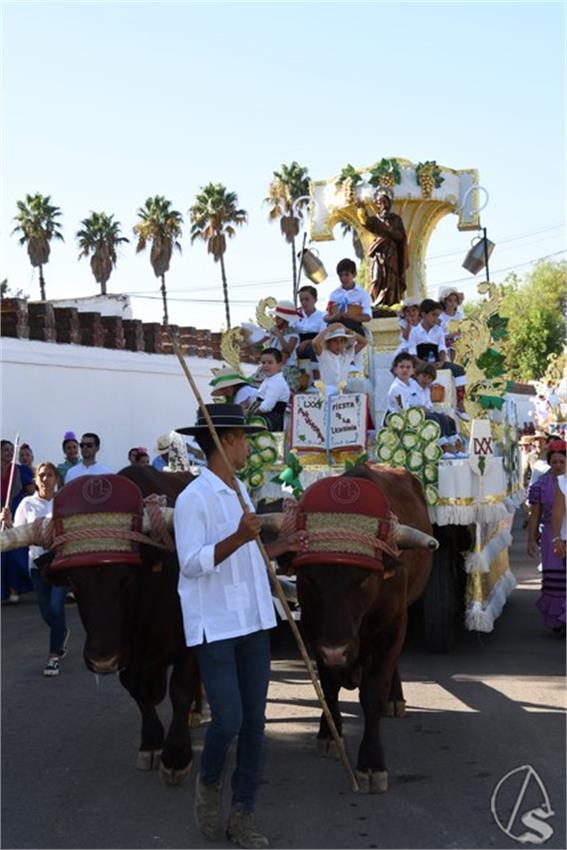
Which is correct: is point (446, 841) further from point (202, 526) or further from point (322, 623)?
point (202, 526)

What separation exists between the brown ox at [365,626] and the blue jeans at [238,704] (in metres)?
0.43

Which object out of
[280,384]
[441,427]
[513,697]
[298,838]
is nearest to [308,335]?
[280,384]

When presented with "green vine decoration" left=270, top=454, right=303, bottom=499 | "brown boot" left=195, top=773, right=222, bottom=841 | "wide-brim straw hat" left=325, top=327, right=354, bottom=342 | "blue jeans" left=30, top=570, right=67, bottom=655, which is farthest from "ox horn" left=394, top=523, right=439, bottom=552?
"wide-brim straw hat" left=325, top=327, right=354, bottom=342

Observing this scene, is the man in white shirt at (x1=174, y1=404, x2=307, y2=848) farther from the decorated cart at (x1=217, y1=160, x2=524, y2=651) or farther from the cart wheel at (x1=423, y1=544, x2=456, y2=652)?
the cart wheel at (x1=423, y1=544, x2=456, y2=652)

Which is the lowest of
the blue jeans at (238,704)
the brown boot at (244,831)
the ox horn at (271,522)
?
the brown boot at (244,831)

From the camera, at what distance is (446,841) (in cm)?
581

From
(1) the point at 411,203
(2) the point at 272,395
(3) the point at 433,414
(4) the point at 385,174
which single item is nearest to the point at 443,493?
(3) the point at 433,414

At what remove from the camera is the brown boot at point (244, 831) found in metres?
5.77

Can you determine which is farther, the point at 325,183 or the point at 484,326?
the point at 325,183

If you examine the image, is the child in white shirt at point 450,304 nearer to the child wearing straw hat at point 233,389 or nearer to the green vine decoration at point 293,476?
the child wearing straw hat at point 233,389

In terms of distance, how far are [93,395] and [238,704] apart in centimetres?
1663

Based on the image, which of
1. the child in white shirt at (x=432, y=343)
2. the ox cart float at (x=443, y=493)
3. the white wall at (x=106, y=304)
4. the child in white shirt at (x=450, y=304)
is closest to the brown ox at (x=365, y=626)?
the ox cart float at (x=443, y=493)

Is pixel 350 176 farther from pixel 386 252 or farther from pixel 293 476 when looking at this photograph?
pixel 293 476

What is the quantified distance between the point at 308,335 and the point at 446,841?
752cm
